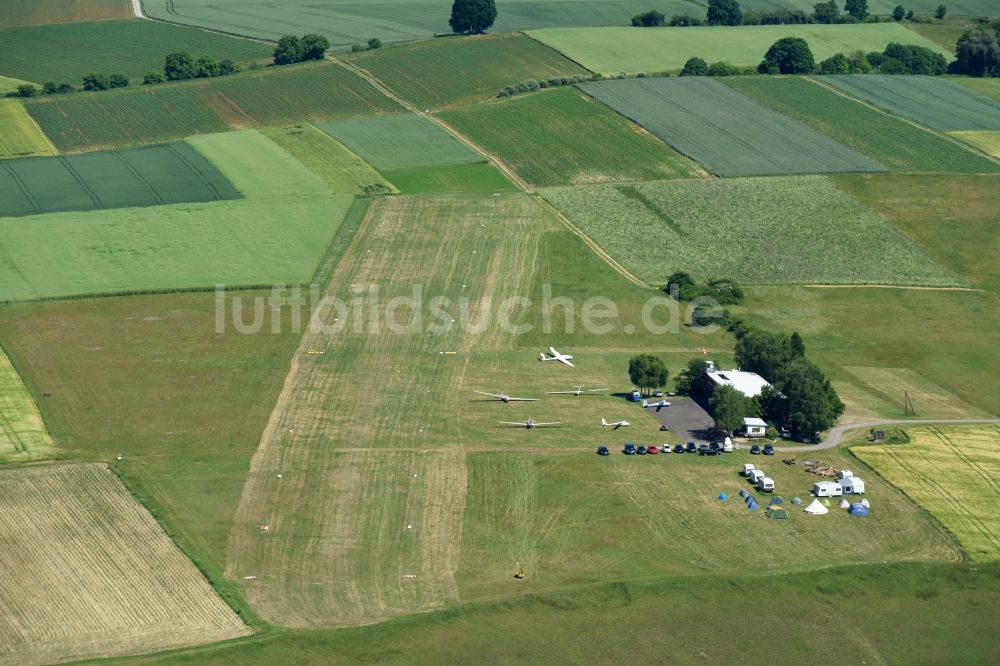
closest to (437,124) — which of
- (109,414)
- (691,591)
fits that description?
(109,414)

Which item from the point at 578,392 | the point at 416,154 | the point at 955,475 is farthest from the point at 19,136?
the point at 955,475

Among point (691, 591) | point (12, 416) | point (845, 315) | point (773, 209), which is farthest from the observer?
point (773, 209)

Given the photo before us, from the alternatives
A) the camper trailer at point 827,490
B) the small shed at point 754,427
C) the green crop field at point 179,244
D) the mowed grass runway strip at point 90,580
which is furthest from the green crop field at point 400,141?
the camper trailer at point 827,490

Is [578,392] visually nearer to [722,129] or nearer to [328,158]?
[328,158]

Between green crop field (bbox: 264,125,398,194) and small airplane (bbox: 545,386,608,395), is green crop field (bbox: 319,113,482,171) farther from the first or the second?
small airplane (bbox: 545,386,608,395)

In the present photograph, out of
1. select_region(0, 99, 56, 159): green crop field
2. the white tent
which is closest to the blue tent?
the white tent

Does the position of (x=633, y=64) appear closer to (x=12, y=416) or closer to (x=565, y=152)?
(x=565, y=152)

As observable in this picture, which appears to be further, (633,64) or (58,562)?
(633,64)
